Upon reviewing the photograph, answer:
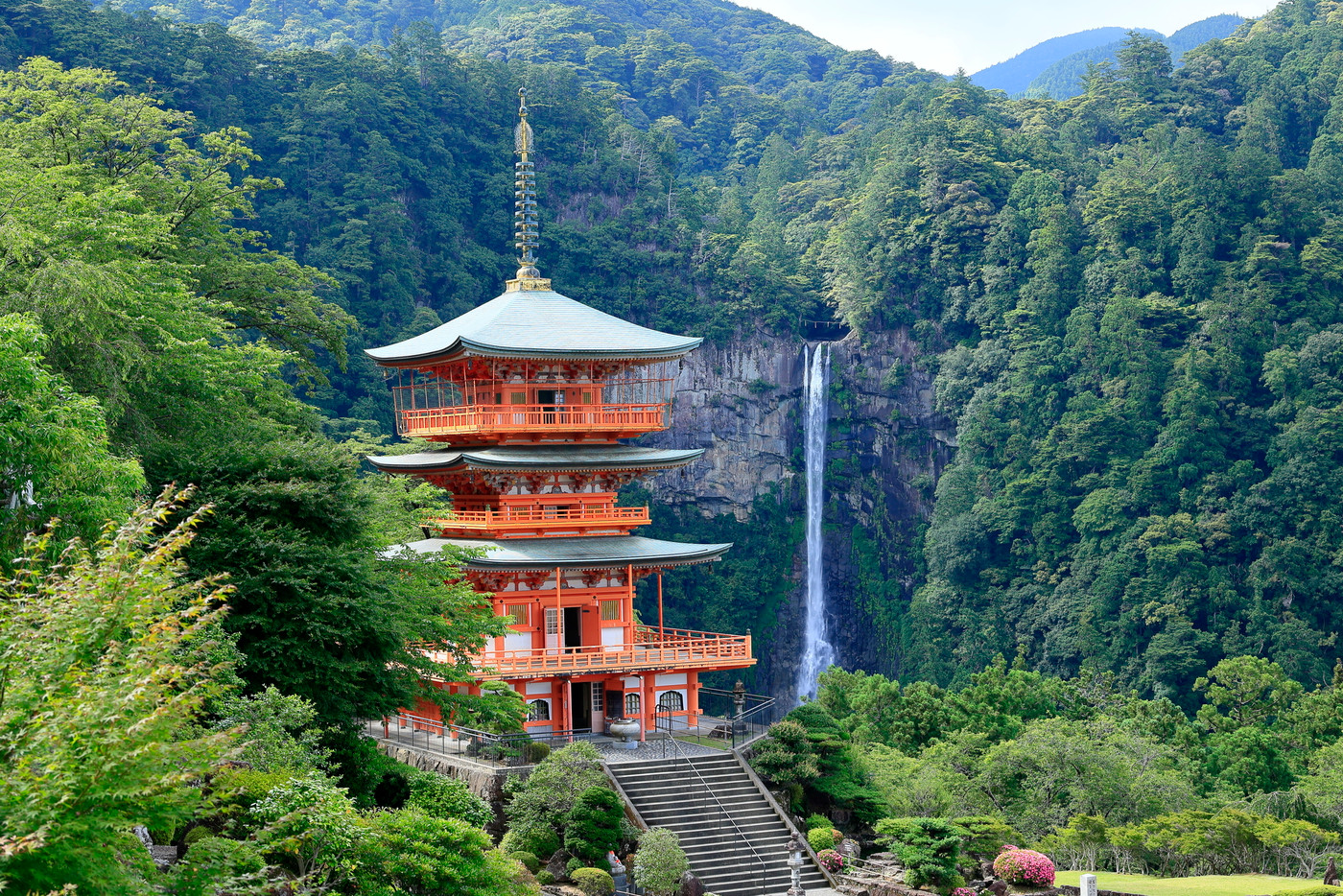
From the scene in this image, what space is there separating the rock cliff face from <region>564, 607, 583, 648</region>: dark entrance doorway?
119 feet

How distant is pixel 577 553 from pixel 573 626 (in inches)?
76.0

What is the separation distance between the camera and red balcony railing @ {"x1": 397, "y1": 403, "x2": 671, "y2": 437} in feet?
97.0

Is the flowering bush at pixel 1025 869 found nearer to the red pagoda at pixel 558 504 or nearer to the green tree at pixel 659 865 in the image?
the green tree at pixel 659 865

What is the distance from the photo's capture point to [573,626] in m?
30.2

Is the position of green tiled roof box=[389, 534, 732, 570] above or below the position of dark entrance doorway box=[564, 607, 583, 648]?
above

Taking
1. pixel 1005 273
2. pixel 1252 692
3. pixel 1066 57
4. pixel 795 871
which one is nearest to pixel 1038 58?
pixel 1066 57

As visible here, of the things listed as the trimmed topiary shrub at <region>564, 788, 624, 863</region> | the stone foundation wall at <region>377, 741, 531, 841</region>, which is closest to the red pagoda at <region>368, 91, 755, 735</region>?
the stone foundation wall at <region>377, 741, 531, 841</region>

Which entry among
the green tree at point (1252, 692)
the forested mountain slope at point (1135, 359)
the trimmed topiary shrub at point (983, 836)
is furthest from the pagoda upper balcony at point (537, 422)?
the forested mountain slope at point (1135, 359)

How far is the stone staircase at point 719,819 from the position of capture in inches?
947

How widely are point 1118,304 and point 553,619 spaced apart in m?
38.5

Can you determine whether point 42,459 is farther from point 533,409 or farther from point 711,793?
point 533,409

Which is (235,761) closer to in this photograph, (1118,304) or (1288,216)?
(1118,304)

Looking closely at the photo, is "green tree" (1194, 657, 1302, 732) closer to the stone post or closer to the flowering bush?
the flowering bush

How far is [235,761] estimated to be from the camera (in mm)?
15609
